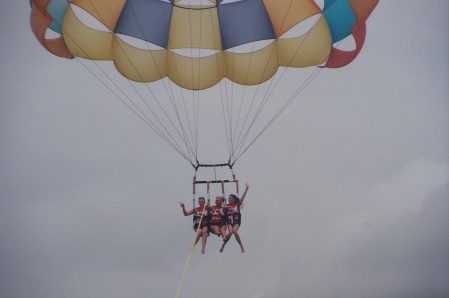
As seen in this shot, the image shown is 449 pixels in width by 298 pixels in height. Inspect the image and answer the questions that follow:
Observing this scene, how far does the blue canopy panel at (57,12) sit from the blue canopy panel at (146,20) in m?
1.01

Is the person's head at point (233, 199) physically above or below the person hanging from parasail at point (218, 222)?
above

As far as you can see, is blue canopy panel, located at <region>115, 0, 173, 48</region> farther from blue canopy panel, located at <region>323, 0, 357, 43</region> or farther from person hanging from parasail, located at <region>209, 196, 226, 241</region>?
person hanging from parasail, located at <region>209, 196, 226, 241</region>

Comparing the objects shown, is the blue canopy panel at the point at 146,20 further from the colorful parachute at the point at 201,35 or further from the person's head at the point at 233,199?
the person's head at the point at 233,199

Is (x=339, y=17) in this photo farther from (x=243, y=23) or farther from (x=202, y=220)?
(x=202, y=220)

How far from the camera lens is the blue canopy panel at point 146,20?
478 inches

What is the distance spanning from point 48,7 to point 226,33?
10.7ft

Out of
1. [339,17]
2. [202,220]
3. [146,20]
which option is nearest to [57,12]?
[146,20]

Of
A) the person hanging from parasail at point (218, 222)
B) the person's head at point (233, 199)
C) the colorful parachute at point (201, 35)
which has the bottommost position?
the person hanging from parasail at point (218, 222)

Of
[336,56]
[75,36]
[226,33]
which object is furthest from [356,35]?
[75,36]

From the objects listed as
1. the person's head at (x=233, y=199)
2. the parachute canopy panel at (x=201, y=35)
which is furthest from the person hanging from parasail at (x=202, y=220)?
the parachute canopy panel at (x=201, y=35)

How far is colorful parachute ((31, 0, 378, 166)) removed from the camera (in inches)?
475

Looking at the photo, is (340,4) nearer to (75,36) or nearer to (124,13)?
(124,13)

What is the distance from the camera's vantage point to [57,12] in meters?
12.0

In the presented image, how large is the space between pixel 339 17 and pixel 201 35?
261 centimetres
